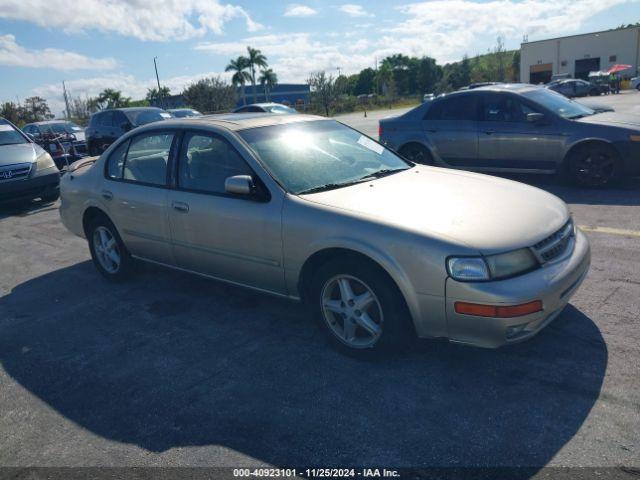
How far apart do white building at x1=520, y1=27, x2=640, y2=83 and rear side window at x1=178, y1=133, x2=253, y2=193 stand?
2740 inches

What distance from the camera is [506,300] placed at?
285 cm

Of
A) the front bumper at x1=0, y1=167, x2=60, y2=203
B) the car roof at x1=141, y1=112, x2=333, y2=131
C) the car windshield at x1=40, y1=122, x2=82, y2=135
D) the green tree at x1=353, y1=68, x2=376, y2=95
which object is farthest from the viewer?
the green tree at x1=353, y1=68, x2=376, y2=95

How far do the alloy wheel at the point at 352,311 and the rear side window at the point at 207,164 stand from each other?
3.64 ft

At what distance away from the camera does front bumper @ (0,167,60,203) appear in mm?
9391

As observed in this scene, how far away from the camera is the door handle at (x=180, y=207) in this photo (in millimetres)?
4277

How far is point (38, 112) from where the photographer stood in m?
49.2

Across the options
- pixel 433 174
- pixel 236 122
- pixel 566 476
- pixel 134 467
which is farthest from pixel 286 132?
pixel 566 476

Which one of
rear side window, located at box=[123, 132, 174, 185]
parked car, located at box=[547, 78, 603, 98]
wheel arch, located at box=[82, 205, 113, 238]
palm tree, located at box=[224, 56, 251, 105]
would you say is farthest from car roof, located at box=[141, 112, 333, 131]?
palm tree, located at box=[224, 56, 251, 105]

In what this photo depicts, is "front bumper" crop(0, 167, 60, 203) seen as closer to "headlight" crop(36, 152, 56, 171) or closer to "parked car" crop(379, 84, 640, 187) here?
"headlight" crop(36, 152, 56, 171)

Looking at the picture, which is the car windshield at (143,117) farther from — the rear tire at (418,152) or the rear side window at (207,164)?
the rear side window at (207,164)

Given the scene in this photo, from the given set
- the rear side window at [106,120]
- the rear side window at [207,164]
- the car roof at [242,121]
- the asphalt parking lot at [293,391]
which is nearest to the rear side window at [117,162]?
the car roof at [242,121]

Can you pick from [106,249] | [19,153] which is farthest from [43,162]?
[106,249]

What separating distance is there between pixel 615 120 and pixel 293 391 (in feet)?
22.1

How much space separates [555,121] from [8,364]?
7336 millimetres
